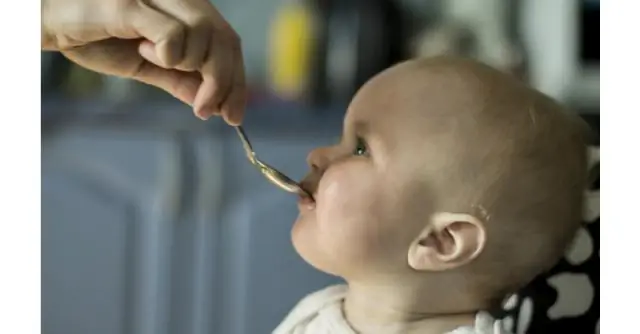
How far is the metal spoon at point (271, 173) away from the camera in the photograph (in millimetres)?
455

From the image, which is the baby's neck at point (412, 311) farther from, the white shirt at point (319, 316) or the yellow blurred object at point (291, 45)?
the yellow blurred object at point (291, 45)

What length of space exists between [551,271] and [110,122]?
286 millimetres

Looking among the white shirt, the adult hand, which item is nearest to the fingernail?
the adult hand

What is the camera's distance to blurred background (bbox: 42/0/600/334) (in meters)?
0.46

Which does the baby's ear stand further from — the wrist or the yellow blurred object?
the wrist

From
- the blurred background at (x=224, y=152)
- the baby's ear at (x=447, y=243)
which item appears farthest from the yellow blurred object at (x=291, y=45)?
the baby's ear at (x=447, y=243)

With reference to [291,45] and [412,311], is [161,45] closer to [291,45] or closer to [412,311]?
[291,45]

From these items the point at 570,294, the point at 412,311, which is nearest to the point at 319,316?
the point at 412,311

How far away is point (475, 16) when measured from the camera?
46 cm

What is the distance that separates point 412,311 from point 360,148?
0.32ft

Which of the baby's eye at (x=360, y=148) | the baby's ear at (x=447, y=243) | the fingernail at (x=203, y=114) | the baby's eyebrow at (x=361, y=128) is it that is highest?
the fingernail at (x=203, y=114)

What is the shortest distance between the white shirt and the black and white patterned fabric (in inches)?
1.5
